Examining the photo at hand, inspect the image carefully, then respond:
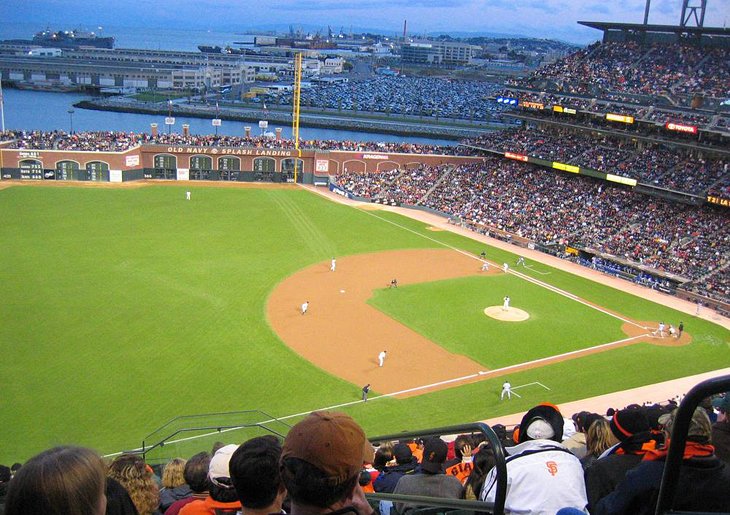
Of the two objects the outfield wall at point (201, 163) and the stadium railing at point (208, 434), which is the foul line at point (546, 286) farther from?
the stadium railing at point (208, 434)

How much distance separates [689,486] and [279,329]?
27.9 meters

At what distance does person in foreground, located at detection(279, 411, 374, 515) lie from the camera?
3504 mm

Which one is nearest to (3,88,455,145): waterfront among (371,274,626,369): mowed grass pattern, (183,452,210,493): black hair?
(371,274,626,369): mowed grass pattern

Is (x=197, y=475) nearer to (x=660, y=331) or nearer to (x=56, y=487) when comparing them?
(x=56, y=487)

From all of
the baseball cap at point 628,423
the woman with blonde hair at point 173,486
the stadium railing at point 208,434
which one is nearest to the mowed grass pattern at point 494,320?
the stadium railing at point 208,434

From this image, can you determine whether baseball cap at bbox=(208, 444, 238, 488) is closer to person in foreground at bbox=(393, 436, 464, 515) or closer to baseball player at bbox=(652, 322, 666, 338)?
person in foreground at bbox=(393, 436, 464, 515)

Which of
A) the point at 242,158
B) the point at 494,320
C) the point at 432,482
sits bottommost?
the point at 494,320

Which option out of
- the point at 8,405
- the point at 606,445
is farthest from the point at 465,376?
the point at 606,445

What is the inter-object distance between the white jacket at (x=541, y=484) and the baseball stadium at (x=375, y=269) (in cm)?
1210

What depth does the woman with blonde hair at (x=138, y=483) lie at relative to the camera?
5.87m

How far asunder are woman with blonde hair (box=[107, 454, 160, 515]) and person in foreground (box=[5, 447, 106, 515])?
265 centimetres

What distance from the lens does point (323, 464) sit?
351 centimetres

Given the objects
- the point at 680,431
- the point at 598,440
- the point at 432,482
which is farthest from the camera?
the point at 598,440

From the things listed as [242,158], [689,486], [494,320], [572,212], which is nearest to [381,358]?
[494,320]
